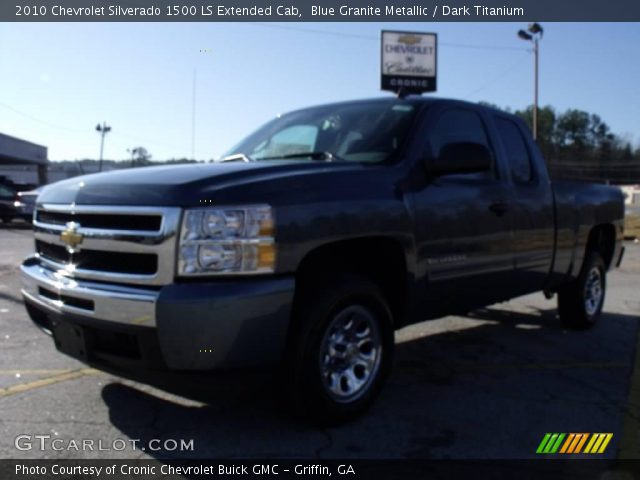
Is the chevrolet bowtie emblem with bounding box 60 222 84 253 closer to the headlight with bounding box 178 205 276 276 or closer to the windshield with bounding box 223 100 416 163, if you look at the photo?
the headlight with bounding box 178 205 276 276

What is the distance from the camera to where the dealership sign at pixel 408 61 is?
108 feet

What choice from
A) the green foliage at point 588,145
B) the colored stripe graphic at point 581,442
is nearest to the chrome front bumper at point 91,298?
the colored stripe graphic at point 581,442

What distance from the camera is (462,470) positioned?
3164mm

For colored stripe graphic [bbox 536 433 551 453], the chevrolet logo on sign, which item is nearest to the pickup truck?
colored stripe graphic [bbox 536 433 551 453]

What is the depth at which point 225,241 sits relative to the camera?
10.1 ft

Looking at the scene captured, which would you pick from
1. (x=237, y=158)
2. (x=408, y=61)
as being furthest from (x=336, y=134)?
(x=408, y=61)

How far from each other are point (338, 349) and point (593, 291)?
157 inches

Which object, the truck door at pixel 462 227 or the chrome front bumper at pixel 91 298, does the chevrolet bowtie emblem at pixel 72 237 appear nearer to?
the chrome front bumper at pixel 91 298

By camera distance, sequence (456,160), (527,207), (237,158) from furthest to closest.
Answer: (527,207) → (237,158) → (456,160)

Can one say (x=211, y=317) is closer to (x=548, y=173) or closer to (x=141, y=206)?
(x=141, y=206)

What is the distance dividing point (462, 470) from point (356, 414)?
0.75m

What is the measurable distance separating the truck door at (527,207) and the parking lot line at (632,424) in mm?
1097

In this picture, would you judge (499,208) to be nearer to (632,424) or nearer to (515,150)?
(515,150)

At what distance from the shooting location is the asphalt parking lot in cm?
340
